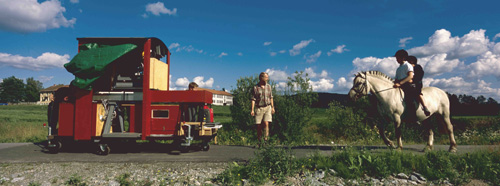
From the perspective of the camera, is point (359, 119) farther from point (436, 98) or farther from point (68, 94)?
point (68, 94)

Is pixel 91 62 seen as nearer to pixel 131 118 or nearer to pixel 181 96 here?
pixel 131 118

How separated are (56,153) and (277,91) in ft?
31.4

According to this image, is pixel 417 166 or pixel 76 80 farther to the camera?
pixel 76 80

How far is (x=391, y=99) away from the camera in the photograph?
262 inches

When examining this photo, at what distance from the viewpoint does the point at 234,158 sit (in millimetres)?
6262

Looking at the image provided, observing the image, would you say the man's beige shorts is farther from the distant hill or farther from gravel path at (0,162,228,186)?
gravel path at (0,162,228,186)

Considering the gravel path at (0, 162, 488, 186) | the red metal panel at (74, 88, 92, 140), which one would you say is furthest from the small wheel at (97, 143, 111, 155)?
the gravel path at (0, 162, 488, 186)

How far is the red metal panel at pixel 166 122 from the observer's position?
7.25m

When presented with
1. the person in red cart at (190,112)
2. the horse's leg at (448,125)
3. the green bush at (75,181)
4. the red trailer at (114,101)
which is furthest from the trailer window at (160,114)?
the horse's leg at (448,125)

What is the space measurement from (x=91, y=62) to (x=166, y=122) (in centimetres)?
243

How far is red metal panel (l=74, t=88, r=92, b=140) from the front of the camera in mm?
7293

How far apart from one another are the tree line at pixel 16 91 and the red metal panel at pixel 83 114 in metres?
124

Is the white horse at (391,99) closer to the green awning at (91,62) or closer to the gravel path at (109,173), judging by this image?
the gravel path at (109,173)

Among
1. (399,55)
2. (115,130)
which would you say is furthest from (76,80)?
(399,55)
